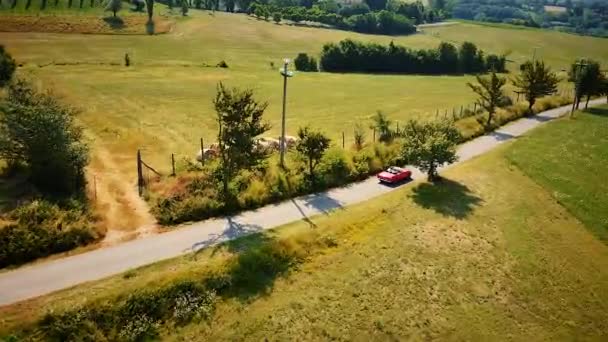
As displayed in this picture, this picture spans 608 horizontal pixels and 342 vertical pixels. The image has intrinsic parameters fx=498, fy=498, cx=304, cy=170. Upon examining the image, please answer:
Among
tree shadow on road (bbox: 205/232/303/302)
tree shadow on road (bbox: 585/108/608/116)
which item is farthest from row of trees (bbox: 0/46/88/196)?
tree shadow on road (bbox: 585/108/608/116)

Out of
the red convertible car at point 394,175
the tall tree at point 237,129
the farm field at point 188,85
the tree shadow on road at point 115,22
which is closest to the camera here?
the tall tree at point 237,129

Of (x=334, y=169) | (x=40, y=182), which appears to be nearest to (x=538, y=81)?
(x=334, y=169)

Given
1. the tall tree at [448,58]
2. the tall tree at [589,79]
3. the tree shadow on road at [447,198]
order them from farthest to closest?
the tall tree at [448,58] → the tall tree at [589,79] → the tree shadow on road at [447,198]

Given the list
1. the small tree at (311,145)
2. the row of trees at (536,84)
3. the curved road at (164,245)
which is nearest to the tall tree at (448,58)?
the row of trees at (536,84)

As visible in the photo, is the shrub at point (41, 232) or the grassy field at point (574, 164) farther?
the grassy field at point (574, 164)

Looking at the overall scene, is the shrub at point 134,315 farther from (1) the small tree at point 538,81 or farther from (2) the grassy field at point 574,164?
(1) the small tree at point 538,81
